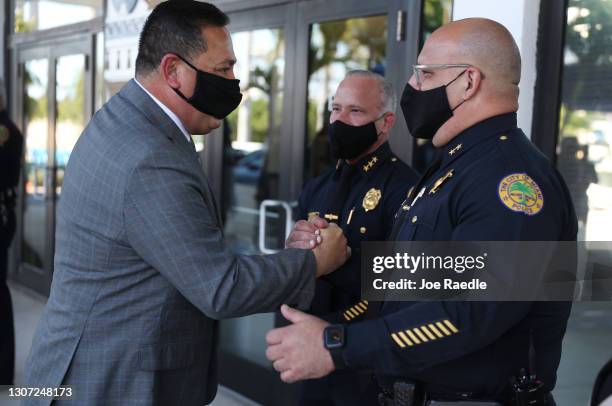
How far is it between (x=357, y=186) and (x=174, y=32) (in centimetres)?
86

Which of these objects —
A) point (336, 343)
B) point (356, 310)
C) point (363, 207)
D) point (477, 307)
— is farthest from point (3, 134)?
point (477, 307)

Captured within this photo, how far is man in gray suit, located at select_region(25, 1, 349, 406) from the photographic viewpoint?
4.72 ft

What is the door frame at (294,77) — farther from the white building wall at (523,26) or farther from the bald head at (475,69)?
the bald head at (475,69)

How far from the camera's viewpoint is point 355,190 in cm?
220

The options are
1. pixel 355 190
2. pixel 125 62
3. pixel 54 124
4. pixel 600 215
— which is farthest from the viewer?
pixel 54 124

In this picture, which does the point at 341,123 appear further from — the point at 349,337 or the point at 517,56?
the point at 349,337

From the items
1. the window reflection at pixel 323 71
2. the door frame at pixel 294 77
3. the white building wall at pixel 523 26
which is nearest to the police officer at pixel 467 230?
the white building wall at pixel 523 26

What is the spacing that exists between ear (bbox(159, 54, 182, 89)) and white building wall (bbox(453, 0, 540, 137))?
1.26 meters

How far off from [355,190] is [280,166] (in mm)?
1386

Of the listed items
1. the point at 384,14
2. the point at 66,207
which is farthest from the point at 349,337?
the point at 384,14

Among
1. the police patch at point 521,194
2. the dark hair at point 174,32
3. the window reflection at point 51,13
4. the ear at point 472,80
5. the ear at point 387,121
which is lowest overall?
the police patch at point 521,194

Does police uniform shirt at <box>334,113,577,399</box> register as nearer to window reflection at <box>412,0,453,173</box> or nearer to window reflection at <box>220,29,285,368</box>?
window reflection at <box>412,0,453,173</box>

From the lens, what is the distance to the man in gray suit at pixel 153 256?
1.44 metres

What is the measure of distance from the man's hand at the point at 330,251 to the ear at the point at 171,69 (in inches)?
20.4
